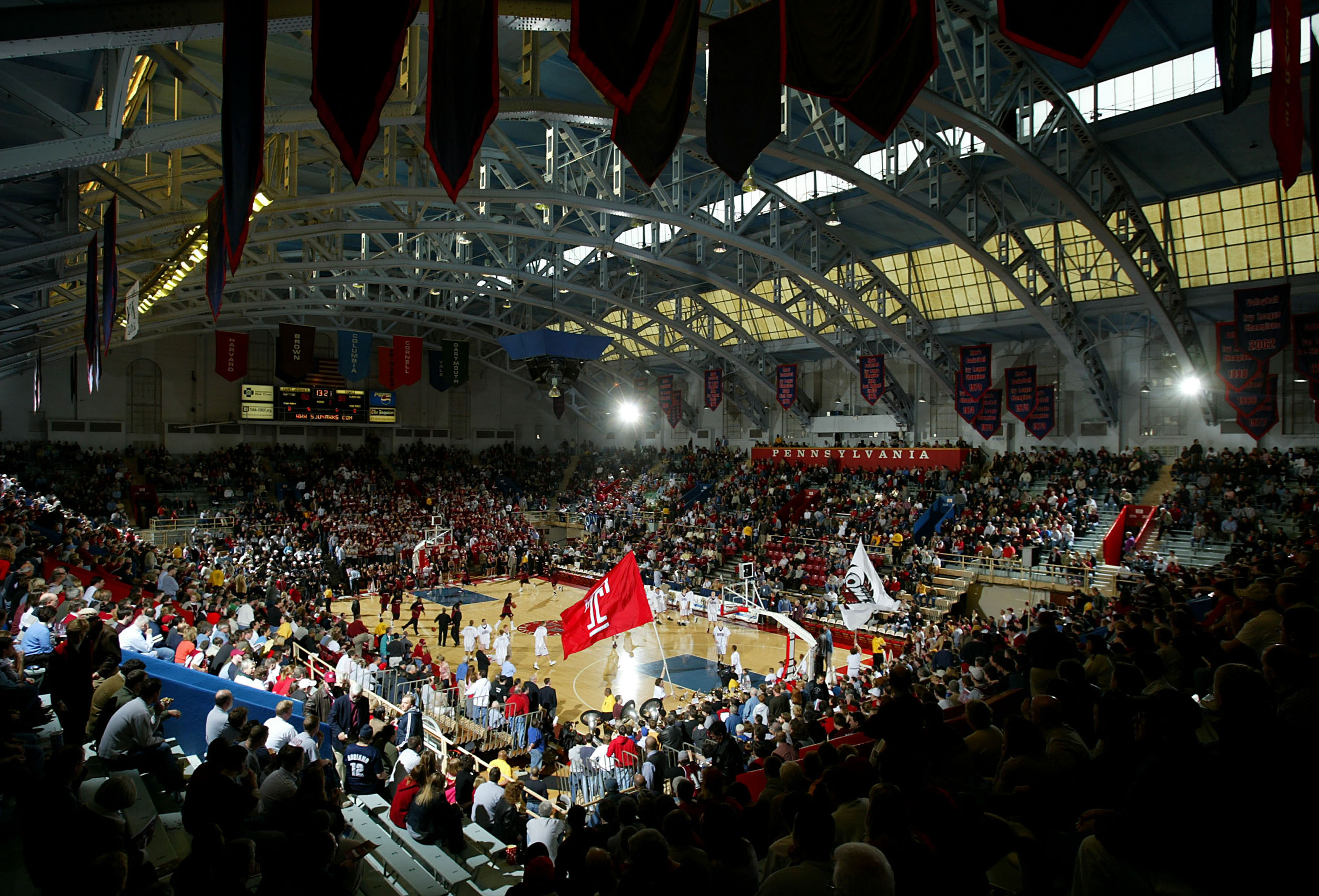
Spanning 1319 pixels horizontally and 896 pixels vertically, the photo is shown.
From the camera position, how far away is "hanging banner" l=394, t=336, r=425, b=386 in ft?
103

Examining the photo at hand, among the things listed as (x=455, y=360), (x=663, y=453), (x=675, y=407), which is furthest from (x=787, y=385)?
(x=455, y=360)

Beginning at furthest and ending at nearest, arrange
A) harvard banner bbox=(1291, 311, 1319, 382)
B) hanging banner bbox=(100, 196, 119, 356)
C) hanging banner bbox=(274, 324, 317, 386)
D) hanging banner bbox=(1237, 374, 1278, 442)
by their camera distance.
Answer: hanging banner bbox=(274, 324, 317, 386)
hanging banner bbox=(1237, 374, 1278, 442)
harvard banner bbox=(1291, 311, 1319, 382)
hanging banner bbox=(100, 196, 119, 356)

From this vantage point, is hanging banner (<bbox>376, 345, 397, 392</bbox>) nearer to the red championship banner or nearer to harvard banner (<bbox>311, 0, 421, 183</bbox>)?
the red championship banner

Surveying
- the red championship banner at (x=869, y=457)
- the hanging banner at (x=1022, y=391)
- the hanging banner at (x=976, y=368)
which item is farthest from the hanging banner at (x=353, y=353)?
the hanging banner at (x=1022, y=391)

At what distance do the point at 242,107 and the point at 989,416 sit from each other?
25.7m

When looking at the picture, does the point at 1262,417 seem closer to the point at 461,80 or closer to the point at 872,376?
the point at 872,376

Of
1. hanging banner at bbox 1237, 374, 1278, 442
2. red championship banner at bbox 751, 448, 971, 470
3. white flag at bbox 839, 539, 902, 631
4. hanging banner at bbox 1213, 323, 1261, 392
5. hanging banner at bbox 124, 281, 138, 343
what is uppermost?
hanging banner at bbox 124, 281, 138, 343

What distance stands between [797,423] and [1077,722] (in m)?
32.5

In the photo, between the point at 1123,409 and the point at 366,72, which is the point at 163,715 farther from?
the point at 1123,409

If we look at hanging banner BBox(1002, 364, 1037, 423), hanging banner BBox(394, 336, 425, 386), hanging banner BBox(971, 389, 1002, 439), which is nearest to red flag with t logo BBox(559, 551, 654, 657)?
hanging banner BBox(971, 389, 1002, 439)

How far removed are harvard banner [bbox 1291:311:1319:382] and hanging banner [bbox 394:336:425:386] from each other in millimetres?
Answer: 29006

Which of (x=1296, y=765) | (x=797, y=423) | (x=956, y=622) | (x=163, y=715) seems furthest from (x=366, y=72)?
(x=797, y=423)

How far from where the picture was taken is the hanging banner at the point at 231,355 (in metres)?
28.7

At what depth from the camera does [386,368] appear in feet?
105
